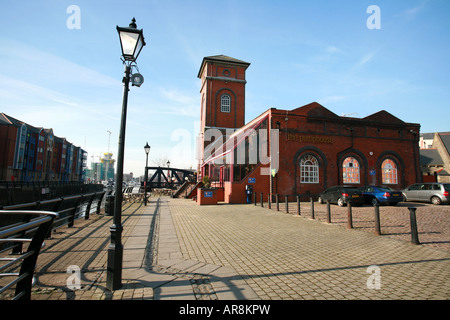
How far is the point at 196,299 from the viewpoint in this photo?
312 centimetres

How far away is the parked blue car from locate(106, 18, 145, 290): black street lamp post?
1413cm

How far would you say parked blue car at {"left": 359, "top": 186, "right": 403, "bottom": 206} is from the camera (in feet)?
45.1

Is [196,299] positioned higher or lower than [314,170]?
lower

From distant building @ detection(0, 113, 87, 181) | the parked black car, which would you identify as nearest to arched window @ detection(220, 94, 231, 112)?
the parked black car

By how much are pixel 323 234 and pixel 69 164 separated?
81.7 metres

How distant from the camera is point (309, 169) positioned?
63.6ft

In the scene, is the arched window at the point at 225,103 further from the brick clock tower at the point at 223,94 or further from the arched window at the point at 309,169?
the arched window at the point at 309,169

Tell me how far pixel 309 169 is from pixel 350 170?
13.4 feet

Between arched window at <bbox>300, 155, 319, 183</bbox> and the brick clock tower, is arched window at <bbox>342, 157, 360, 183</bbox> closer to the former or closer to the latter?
arched window at <bbox>300, 155, 319, 183</bbox>

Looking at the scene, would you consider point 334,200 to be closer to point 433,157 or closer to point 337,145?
point 337,145

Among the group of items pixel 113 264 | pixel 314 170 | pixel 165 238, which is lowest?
pixel 165 238

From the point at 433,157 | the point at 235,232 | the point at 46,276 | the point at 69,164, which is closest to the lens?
the point at 46,276

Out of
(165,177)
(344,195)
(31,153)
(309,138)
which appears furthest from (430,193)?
(31,153)
